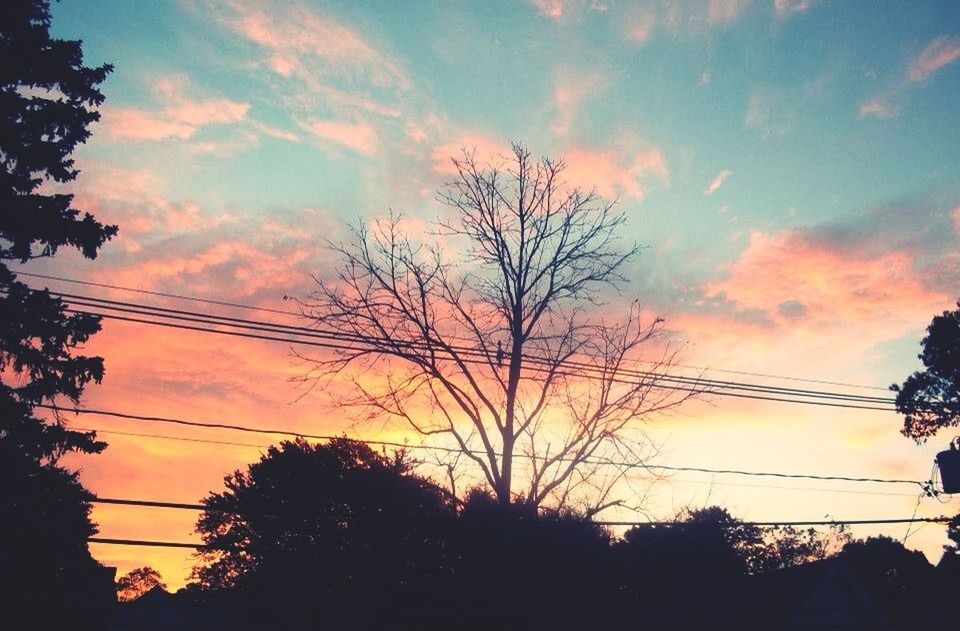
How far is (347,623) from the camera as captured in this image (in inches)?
659

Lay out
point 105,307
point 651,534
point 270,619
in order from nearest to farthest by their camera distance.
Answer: point 105,307 < point 270,619 < point 651,534

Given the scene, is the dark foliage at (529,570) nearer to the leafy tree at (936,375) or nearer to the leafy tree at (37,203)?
the leafy tree at (37,203)

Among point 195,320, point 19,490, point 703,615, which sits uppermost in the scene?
point 195,320

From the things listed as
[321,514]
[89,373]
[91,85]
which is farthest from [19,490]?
[321,514]

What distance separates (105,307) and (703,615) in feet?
85.4

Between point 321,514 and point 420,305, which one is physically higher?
point 420,305

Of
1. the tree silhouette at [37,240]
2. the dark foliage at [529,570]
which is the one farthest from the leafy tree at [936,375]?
the tree silhouette at [37,240]

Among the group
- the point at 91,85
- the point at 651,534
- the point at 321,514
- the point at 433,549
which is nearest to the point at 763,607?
the point at 651,534

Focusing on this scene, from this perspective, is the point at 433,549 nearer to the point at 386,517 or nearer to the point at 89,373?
the point at 386,517

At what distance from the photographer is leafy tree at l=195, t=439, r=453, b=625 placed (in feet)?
59.4

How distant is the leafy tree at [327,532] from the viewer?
18.1m

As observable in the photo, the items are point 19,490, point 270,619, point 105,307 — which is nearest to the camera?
point 105,307

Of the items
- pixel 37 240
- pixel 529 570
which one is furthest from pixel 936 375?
pixel 37 240

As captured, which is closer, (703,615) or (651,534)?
(703,615)
